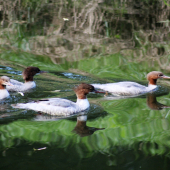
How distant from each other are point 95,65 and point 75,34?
3511mm

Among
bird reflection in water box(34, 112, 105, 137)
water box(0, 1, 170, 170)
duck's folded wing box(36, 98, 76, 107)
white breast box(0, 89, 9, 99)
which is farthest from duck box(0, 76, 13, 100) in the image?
bird reflection in water box(34, 112, 105, 137)

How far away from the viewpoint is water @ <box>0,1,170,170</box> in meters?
5.55

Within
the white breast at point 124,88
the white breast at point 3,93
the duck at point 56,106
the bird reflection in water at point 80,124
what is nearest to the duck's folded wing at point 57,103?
the duck at point 56,106

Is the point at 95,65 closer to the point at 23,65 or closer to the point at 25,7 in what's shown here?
the point at 23,65

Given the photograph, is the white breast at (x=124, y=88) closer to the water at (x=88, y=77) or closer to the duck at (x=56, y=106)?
the water at (x=88, y=77)

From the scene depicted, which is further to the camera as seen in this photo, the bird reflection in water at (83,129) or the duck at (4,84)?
the duck at (4,84)

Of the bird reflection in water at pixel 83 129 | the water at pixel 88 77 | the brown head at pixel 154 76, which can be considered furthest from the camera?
the brown head at pixel 154 76

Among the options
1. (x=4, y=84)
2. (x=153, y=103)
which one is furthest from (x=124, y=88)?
(x=4, y=84)

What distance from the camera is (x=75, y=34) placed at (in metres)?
14.3

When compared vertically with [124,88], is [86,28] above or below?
above

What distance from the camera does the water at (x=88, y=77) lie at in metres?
5.55

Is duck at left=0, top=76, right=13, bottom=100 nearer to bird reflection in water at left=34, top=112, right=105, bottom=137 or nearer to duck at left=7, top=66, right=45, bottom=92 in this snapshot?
duck at left=7, top=66, right=45, bottom=92

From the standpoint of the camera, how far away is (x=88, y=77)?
33.3 feet

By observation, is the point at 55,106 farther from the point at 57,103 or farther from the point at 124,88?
the point at 124,88
